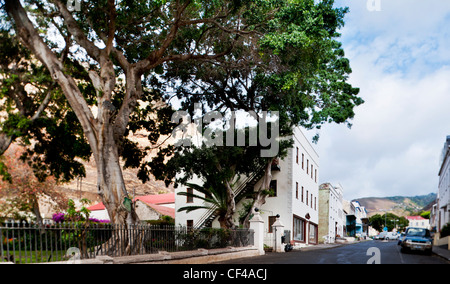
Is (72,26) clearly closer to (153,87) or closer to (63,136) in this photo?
(63,136)

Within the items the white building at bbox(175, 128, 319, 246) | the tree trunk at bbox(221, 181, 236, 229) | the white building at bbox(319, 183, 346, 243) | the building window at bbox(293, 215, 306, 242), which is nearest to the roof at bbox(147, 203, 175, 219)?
the white building at bbox(175, 128, 319, 246)

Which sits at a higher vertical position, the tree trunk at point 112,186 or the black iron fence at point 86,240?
the tree trunk at point 112,186

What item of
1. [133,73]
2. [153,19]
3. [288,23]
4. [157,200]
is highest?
[153,19]

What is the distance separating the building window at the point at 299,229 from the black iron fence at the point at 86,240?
60.9ft

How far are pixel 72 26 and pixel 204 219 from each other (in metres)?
23.3

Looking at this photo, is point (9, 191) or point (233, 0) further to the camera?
point (9, 191)

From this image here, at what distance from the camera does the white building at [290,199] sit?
33.2 m

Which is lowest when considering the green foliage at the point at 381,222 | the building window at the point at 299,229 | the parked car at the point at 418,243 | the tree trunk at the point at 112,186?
the green foliage at the point at 381,222

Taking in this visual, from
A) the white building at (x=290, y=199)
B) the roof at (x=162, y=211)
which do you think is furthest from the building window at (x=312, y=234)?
the roof at (x=162, y=211)

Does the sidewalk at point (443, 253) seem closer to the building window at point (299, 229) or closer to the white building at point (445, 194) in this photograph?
the white building at point (445, 194)

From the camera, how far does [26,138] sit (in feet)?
57.7

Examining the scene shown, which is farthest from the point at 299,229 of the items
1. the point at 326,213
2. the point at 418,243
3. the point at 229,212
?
the point at 326,213

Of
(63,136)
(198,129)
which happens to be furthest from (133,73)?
(198,129)

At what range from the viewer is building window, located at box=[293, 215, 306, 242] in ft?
114
